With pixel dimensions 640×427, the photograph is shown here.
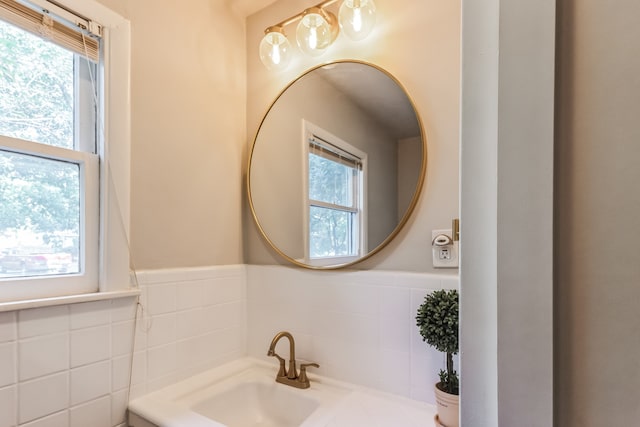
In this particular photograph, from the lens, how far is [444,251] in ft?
3.52

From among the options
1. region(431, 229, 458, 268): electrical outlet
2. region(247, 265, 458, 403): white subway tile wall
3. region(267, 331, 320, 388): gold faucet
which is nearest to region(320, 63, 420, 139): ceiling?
region(431, 229, 458, 268): electrical outlet

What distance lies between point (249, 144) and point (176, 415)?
1.12m

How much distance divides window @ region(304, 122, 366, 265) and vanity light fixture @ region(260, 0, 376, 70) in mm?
306

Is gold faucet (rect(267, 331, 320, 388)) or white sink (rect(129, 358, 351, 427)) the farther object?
gold faucet (rect(267, 331, 320, 388))

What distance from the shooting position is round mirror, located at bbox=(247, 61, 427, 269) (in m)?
1.18

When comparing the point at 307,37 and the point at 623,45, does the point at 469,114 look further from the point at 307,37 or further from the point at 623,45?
the point at 307,37

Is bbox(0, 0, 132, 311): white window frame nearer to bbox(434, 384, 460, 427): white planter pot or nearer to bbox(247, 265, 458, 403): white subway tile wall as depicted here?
bbox(247, 265, 458, 403): white subway tile wall

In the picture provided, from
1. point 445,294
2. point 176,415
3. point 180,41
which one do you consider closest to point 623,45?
point 445,294

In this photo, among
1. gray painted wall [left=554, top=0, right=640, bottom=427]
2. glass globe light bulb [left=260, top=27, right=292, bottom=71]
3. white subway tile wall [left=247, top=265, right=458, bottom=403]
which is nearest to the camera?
gray painted wall [left=554, top=0, right=640, bottom=427]

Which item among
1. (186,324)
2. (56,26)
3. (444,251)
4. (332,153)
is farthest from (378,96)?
(186,324)

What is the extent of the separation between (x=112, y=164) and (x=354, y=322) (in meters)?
1.01

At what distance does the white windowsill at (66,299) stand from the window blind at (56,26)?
0.74 meters

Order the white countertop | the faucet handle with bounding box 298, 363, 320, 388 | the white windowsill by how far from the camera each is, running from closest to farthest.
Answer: the white windowsill, the white countertop, the faucet handle with bounding box 298, 363, 320, 388

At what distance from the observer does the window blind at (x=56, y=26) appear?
2.89 feet
